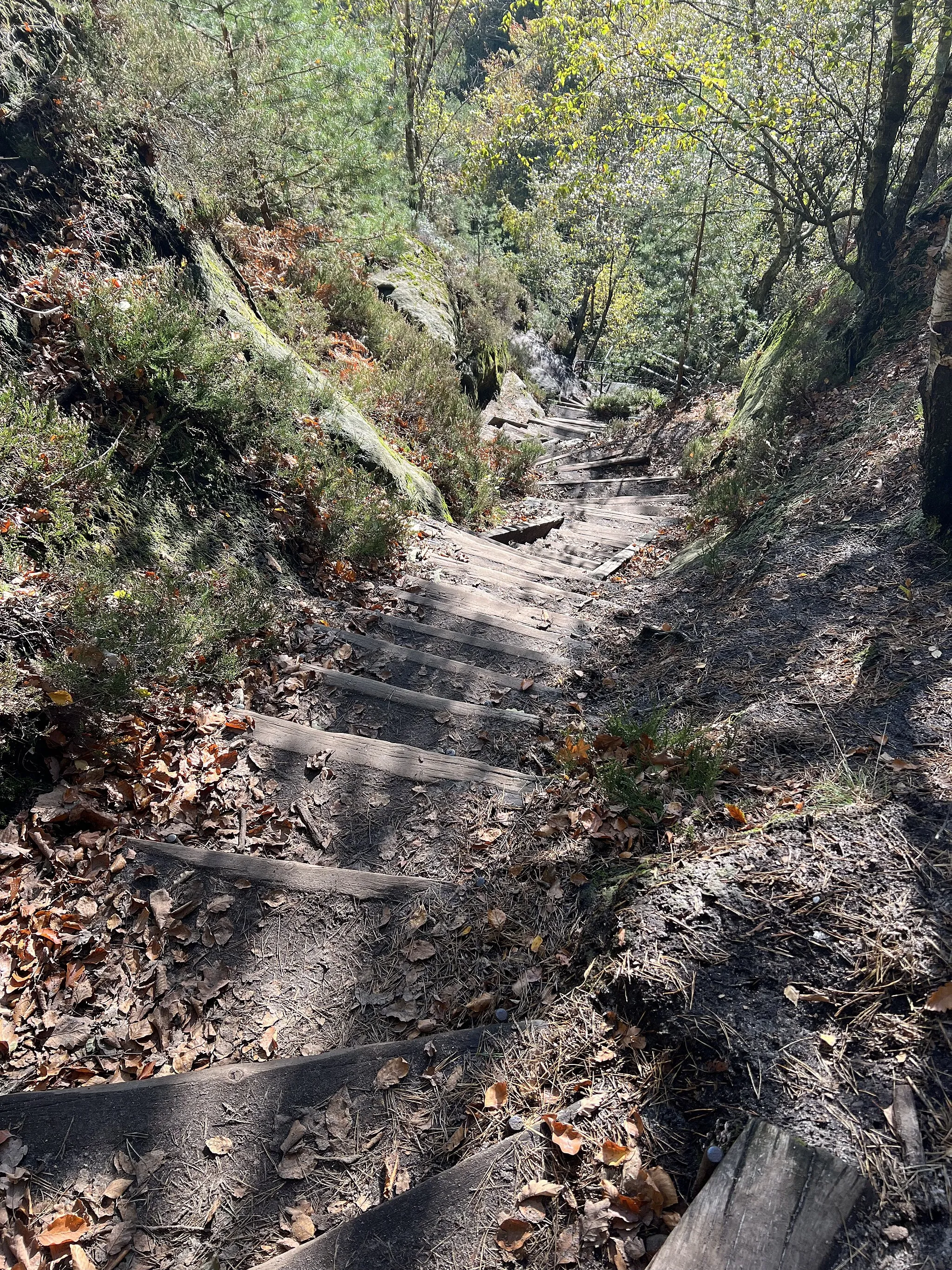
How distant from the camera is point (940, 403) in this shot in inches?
141

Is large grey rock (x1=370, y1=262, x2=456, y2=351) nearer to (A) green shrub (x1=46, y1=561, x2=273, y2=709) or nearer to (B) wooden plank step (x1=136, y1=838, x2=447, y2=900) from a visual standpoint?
(A) green shrub (x1=46, y1=561, x2=273, y2=709)

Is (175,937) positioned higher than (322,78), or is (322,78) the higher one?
(322,78)

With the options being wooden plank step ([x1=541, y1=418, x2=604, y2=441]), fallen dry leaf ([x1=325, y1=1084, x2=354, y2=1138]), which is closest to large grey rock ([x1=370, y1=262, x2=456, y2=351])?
wooden plank step ([x1=541, y1=418, x2=604, y2=441])

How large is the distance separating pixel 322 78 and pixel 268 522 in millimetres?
7976

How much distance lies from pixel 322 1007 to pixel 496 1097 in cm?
86

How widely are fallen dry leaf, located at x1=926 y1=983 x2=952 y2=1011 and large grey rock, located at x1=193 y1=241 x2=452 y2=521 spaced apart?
6249mm

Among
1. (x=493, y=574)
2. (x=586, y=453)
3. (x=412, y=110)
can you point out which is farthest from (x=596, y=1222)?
(x=412, y=110)

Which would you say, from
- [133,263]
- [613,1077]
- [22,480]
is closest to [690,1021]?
[613,1077]

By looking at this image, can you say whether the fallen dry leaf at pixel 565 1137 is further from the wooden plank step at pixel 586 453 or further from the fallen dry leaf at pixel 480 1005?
the wooden plank step at pixel 586 453

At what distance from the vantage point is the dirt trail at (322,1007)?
1.81 meters

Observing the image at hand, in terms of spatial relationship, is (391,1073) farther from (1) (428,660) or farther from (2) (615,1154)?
(1) (428,660)

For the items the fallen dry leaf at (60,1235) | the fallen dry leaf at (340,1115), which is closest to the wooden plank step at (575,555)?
the fallen dry leaf at (340,1115)

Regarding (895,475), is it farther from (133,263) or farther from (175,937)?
(133,263)

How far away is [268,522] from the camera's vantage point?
5254mm
